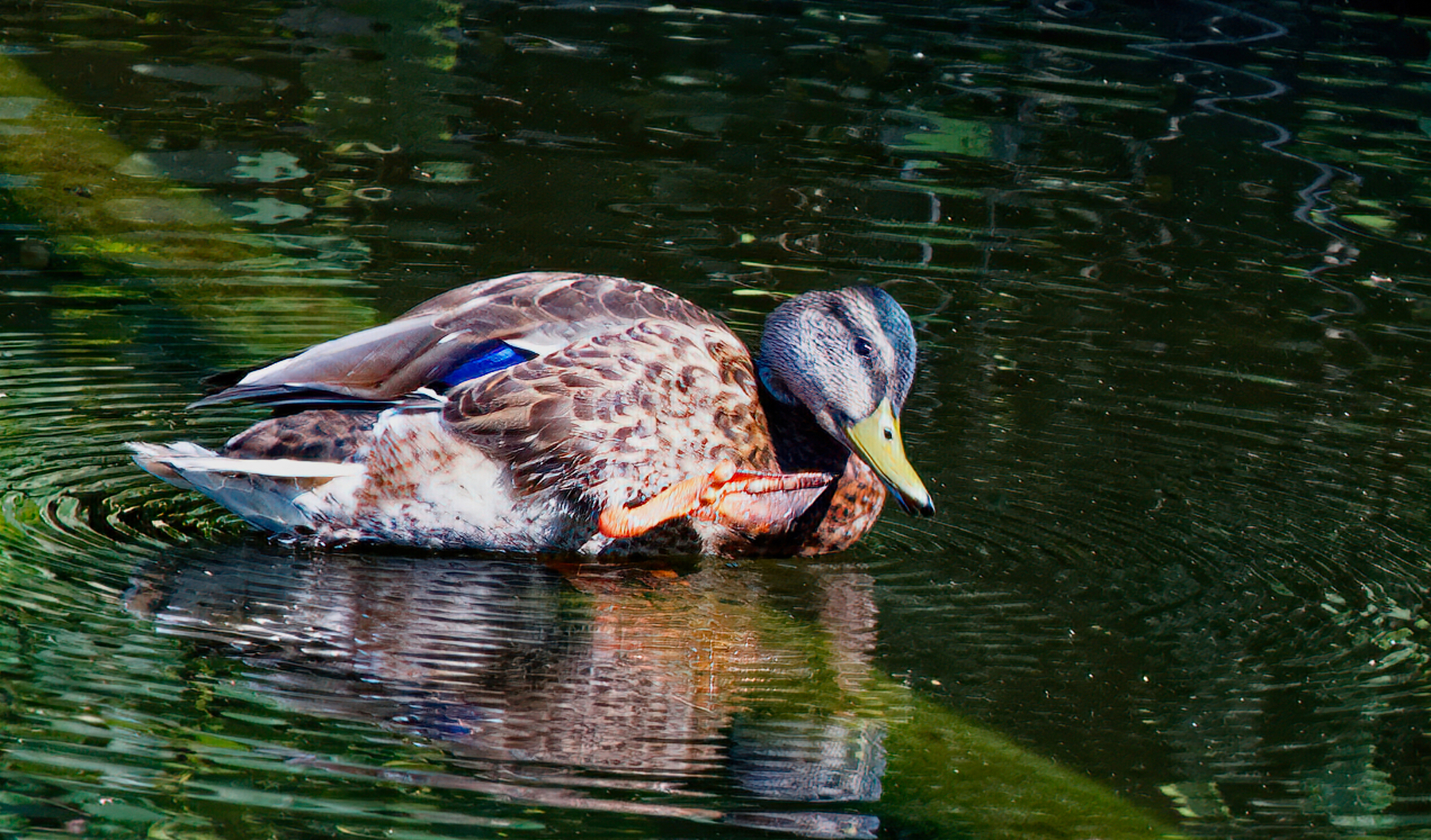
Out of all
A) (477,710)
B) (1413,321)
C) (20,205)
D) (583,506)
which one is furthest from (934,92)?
(477,710)

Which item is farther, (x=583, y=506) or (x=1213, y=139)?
(x=1213, y=139)

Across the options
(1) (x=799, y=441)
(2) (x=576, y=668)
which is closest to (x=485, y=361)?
(1) (x=799, y=441)

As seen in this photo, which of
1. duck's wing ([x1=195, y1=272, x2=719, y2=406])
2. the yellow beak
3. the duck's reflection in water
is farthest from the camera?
duck's wing ([x1=195, y1=272, x2=719, y2=406])

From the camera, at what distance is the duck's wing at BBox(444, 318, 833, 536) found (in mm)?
5176

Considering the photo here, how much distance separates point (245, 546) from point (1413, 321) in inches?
207

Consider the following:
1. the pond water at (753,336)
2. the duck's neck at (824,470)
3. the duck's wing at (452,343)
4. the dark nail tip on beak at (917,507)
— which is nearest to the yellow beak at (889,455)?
the dark nail tip on beak at (917,507)

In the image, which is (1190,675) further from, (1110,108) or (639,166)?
(1110,108)

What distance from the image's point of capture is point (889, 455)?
5.23 metres

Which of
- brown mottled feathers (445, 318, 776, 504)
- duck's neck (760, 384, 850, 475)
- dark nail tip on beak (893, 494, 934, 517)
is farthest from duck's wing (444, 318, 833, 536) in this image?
dark nail tip on beak (893, 494, 934, 517)

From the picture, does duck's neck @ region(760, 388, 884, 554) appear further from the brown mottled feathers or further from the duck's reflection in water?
the brown mottled feathers

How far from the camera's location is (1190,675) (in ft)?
14.8

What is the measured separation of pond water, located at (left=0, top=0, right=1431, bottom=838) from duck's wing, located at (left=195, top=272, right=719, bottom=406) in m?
0.49

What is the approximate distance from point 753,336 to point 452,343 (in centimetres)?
199

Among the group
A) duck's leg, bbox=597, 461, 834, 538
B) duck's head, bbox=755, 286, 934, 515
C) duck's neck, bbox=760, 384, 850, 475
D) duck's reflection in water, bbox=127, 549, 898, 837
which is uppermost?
duck's head, bbox=755, 286, 934, 515
